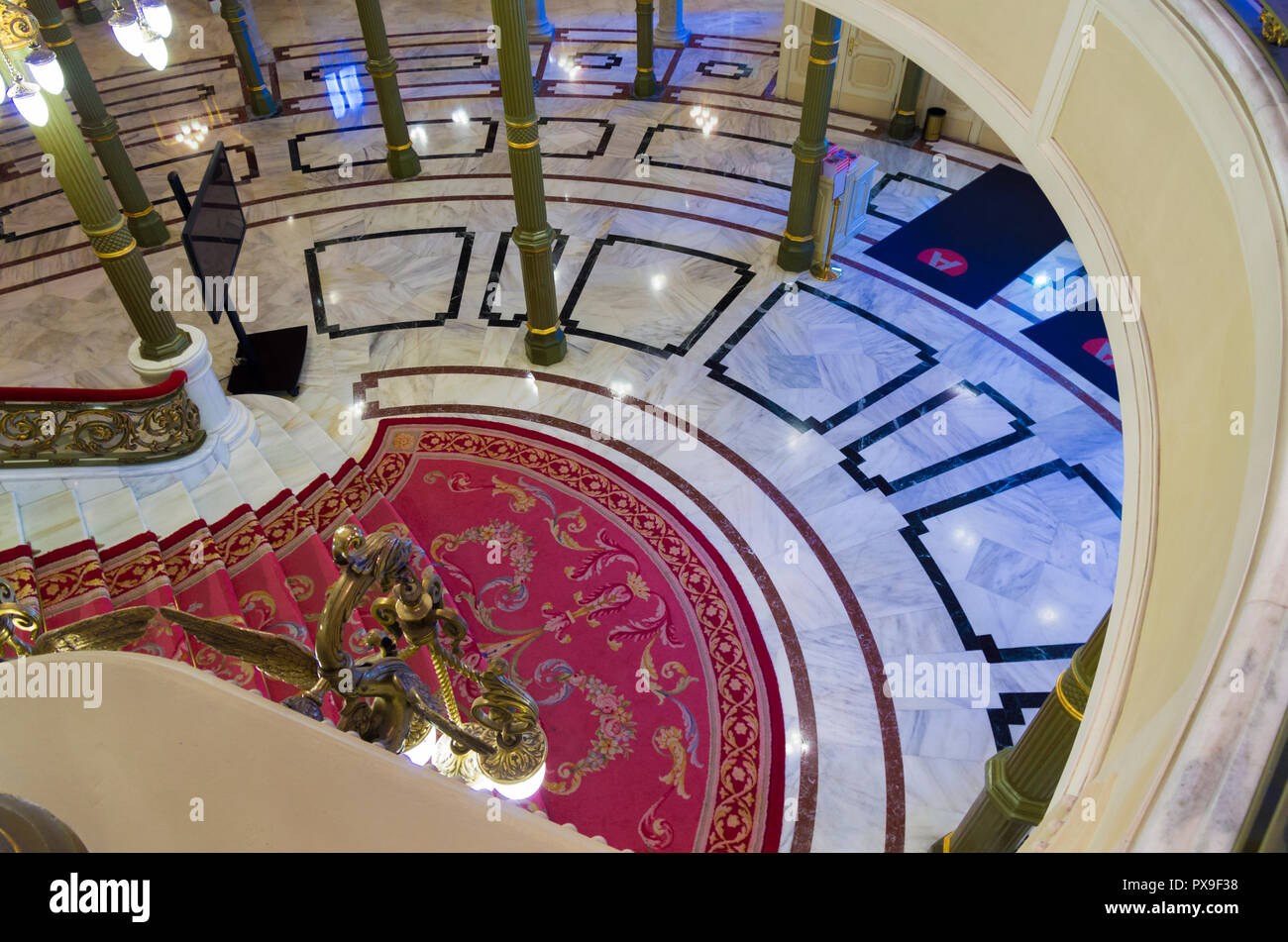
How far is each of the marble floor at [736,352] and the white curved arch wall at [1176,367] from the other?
234 cm

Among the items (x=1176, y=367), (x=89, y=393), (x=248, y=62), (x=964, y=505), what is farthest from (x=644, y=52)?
(x=1176, y=367)

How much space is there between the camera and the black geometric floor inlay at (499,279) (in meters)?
6.43

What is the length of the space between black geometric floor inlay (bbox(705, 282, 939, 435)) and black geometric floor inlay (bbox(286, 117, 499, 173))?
3.97 meters

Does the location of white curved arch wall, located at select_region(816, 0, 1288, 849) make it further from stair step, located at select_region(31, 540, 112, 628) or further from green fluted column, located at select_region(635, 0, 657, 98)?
green fluted column, located at select_region(635, 0, 657, 98)

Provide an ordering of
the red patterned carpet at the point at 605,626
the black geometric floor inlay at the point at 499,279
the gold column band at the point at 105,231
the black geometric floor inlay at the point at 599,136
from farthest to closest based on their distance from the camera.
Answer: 1. the black geometric floor inlay at the point at 599,136
2. the black geometric floor inlay at the point at 499,279
3. the gold column band at the point at 105,231
4. the red patterned carpet at the point at 605,626

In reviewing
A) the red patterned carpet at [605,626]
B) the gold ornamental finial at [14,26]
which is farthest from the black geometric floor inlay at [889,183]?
the gold ornamental finial at [14,26]

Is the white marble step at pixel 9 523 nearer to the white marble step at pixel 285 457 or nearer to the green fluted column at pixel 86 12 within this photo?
the white marble step at pixel 285 457

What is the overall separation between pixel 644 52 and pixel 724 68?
1.50 metres

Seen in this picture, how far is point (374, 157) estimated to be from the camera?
8508mm

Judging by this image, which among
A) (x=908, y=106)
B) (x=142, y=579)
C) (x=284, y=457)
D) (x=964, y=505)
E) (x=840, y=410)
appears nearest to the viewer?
(x=142, y=579)

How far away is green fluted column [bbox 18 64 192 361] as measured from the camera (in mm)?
3875

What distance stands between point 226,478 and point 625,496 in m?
2.44

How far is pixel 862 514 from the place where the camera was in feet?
16.4

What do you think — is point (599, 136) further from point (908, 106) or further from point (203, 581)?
point (203, 581)
